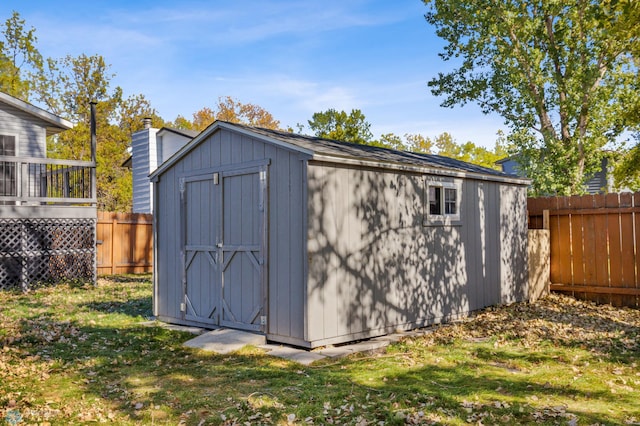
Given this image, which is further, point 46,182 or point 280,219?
point 46,182

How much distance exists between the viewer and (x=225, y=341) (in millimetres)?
7414

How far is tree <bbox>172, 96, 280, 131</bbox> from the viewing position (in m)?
38.4

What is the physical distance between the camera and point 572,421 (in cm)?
449

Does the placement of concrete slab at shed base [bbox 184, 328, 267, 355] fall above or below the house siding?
below

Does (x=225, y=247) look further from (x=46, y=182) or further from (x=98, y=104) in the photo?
(x=98, y=104)

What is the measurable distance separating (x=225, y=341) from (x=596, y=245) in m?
7.96

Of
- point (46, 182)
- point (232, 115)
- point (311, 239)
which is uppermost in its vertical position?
point (232, 115)

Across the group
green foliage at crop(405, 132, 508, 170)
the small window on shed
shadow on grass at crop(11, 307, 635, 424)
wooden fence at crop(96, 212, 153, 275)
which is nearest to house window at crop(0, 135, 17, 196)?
wooden fence at crop(96, 212, 153, 275)

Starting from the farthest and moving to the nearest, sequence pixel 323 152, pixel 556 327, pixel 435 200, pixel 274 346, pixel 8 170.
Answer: pixel 8 170
pixel 435 200
pixel 556 327
pixel 274 346
pixel 323 152

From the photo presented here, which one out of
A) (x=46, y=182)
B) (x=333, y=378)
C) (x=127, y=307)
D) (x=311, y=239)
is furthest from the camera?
(x=46, y=182)

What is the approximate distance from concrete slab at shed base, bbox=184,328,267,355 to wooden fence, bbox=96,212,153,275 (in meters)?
10.8

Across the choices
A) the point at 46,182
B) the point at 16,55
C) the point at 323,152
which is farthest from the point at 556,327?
the point at 16,55

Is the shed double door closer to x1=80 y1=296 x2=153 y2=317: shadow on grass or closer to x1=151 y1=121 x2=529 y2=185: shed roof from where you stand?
x1=151 y1=121 x2=529 y2=185: shed roof

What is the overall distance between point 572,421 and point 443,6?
18.0 m
